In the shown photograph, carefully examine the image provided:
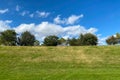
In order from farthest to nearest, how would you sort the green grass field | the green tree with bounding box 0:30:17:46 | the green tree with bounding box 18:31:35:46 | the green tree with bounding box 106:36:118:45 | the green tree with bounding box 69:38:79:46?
the green tree with bounding box 106:36:118:45
the green tree with bounding box 69:38:79:46
the green tree with bounding box 18:31:35:46
the green tree with bounding box 0:30:17:46
the green grass field

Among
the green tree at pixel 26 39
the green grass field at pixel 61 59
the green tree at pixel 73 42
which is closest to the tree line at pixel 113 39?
the green tree at pixel 73 42

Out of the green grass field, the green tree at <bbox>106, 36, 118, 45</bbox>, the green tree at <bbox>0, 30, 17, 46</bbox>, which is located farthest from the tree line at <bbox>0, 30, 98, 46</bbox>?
the green grass field

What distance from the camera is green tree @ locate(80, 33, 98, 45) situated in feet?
308

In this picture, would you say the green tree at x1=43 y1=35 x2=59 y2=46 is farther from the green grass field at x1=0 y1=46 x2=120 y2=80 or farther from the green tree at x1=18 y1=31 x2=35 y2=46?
the green grass field at x1=0 y1=46 x2=120 y2=80

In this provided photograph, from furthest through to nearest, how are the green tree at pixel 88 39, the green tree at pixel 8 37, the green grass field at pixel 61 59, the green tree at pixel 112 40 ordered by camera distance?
the green tree at pixel 112 40 → the green tree at pixel 88 39 → the green tree at pixel 8 37 → the green grass field at pixel 61 59

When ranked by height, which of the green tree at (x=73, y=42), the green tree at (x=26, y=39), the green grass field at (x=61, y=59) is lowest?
the green grass field at (x=61, y=59)

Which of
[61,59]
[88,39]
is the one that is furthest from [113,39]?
[61,59]

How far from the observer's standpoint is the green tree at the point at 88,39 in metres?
93.8

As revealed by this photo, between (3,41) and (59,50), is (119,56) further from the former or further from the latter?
(3,41)

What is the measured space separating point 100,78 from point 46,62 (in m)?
18.1

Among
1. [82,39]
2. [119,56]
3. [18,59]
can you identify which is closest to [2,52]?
[18,59]

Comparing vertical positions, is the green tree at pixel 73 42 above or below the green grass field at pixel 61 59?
above

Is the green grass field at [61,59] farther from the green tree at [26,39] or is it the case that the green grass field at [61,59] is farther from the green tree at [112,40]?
the green tree at [112,40]

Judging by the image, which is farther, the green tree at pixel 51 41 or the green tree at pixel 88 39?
the green tree at pixel 51 41
